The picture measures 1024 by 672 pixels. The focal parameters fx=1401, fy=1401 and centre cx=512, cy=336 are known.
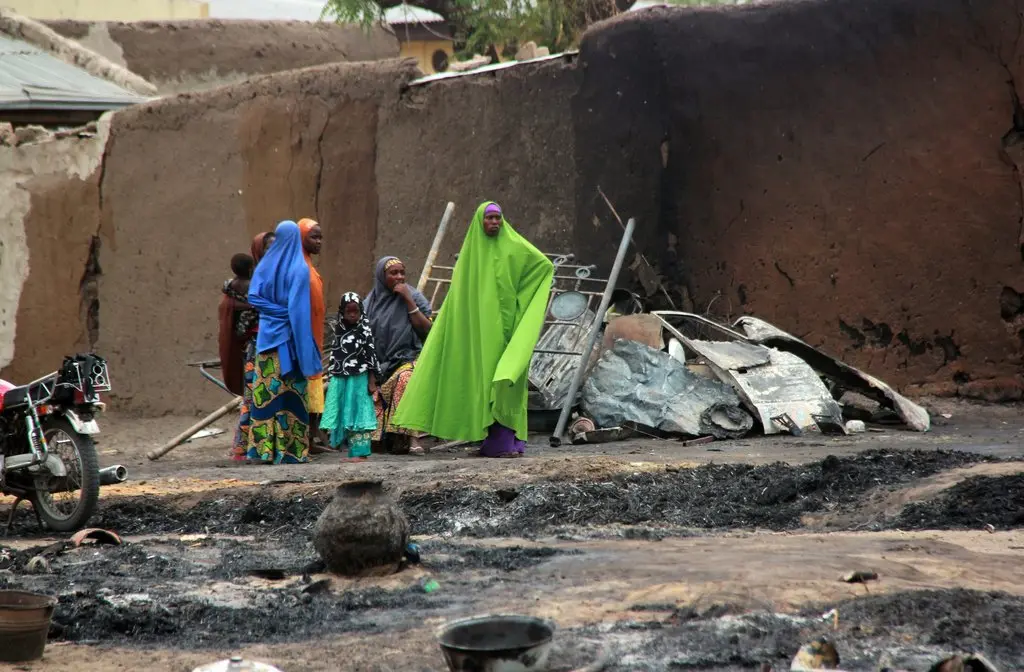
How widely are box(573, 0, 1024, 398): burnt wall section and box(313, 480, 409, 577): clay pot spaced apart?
233 inches

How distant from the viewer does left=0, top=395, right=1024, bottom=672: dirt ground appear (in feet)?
13.4

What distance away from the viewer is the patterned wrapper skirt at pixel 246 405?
905cm

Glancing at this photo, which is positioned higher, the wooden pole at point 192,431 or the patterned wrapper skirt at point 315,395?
the patterned wrapper skirt at point 315,395

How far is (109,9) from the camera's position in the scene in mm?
21938

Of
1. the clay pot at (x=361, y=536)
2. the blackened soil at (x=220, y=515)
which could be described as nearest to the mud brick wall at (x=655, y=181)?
the blackened soil at (x=220, y=515)

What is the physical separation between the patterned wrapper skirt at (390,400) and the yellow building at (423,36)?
12039 millimetres

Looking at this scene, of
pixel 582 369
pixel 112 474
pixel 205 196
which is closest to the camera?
pixel 112 474

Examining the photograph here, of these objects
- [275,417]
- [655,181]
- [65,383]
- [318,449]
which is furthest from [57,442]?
[655,181]

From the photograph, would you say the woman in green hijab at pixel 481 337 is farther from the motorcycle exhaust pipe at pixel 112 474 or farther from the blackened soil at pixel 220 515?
the motorcycle exhaust pipe at pixel 112 474

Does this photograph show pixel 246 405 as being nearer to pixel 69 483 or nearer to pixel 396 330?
pixel 396 330

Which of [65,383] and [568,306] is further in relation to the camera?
[568,306]

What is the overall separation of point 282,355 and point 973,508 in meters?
4.53

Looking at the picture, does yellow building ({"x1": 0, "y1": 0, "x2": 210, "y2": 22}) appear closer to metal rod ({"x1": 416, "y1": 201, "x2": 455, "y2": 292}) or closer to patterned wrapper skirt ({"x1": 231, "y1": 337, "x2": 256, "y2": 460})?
metal rod ({"x1": 416, "y1": 201, "x2": 455, "y2": 292})

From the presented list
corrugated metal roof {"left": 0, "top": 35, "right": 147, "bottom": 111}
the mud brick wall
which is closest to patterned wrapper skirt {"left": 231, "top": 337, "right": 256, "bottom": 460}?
the mud brick wall
